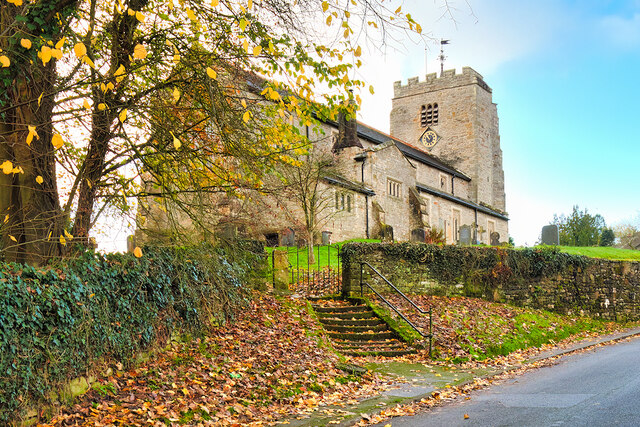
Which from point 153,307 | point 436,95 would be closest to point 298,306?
point 153,307

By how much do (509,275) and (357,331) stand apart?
8290mm

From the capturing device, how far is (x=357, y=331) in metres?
13.4

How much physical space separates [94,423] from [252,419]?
1.97 m

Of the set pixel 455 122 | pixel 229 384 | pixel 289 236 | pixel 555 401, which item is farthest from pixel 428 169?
pixel 229 384

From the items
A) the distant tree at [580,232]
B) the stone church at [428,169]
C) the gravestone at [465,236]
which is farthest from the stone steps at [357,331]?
the distant tree at [580,232]

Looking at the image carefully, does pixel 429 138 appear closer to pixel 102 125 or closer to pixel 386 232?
pixel 386 232

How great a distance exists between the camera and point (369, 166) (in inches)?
1366

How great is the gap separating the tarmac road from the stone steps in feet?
10.3

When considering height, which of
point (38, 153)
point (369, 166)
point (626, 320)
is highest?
point (369, 166)

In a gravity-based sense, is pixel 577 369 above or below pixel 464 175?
below

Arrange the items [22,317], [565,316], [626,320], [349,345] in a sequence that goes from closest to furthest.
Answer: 1. [22,317]
2. [349,345]
3. [565,316]
4. [626,320]

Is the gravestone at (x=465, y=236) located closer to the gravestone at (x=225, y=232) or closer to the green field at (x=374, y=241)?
the green field at (x=374, y=241)

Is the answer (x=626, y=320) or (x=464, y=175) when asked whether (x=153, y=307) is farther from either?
(x=464, y=175)

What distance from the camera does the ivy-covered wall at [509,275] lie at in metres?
16.4
